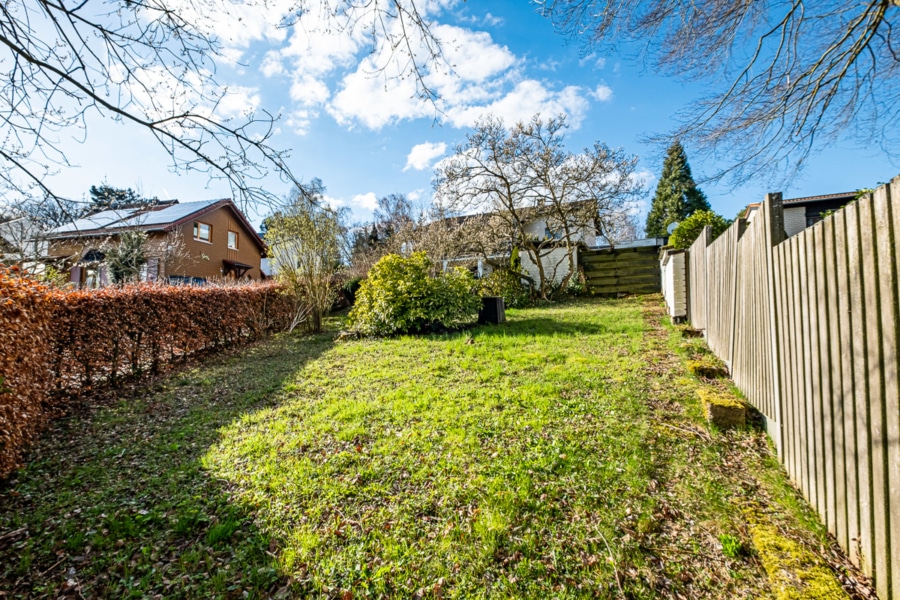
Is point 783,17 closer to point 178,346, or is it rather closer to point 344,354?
point 344,354

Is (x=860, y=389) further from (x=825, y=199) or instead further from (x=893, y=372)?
(x=825, y=199)

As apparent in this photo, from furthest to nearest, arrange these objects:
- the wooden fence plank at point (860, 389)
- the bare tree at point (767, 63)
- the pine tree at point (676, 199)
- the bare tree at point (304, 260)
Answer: the pine tree at point (676, 199), the bare tree at point (304, 260), the bare tree at point (767, 63), the wooden fence plank at point (860, 389)

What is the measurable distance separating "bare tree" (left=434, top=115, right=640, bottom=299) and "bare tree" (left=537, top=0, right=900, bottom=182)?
9015mm

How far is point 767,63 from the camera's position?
13.4 ft

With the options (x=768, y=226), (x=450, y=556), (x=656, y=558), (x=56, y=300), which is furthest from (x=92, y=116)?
(x=768, y=226)

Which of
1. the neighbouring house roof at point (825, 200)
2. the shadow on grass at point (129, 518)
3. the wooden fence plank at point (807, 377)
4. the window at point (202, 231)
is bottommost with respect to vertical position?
the shadow on grass at point (129, 518)

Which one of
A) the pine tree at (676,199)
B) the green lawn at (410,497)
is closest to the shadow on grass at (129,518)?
the green lawn at (410,497)

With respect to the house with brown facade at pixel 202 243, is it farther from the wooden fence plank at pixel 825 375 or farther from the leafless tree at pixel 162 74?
the wooden fence plank at pixel 825 375

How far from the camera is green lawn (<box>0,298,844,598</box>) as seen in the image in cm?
198

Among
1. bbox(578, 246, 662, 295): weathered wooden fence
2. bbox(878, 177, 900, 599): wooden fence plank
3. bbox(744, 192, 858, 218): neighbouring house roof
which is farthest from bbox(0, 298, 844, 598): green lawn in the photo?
bbox(744, 192, 858, 218): neighbouring house roof

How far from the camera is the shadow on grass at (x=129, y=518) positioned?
2.06m

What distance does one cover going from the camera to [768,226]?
2.73 m

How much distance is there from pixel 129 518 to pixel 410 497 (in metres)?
1.85

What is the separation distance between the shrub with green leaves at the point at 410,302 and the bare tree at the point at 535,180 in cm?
544
